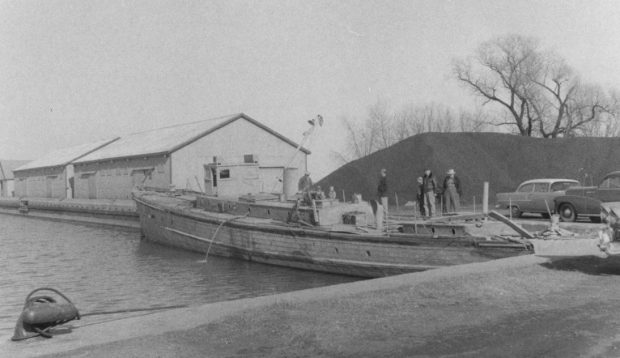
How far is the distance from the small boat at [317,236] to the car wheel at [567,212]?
16.2 feet

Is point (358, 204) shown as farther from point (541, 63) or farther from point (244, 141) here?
point (541, 63)

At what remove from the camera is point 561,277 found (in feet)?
24.8

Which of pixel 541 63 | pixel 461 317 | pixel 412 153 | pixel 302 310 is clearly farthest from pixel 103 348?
pixel 541 63

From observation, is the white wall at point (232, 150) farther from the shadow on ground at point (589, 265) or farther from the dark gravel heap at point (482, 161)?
the shadow on ground at point (589, 265)

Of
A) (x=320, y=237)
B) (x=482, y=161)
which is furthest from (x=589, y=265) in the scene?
(x=482, y=161)

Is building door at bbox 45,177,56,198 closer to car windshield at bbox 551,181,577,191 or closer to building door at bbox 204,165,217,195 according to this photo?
building door at bbox 204,165,217,195

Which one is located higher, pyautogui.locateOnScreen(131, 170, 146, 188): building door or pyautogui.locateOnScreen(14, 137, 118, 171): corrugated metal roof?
pyautogui.locateOnScreen(14, 137, 118, 171): corrugated metal roof

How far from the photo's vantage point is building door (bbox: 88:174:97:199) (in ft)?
140

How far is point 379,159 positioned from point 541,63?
1792 centimetres

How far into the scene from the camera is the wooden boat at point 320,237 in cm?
1272

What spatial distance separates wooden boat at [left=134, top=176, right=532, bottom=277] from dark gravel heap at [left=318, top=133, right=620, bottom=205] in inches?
684

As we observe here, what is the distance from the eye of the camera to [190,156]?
33344 millimetres

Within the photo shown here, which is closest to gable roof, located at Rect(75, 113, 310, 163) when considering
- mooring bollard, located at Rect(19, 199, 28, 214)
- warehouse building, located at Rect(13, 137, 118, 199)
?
warehouse building, located at Rect(13, 137, 118, 199)

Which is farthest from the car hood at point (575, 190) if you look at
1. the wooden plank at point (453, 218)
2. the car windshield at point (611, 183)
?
the wooden plank at point (453, 218)
